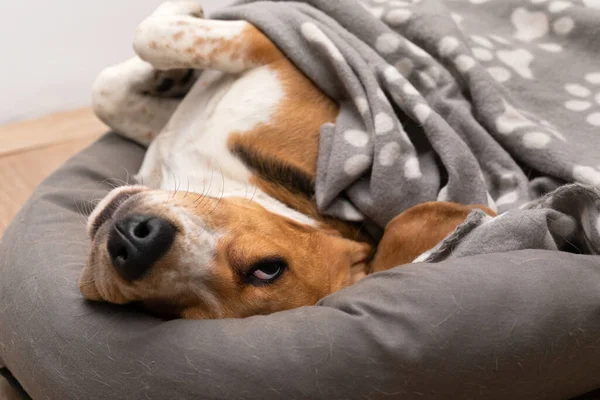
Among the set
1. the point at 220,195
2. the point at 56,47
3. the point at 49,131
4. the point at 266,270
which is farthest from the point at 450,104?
the point at 56,47

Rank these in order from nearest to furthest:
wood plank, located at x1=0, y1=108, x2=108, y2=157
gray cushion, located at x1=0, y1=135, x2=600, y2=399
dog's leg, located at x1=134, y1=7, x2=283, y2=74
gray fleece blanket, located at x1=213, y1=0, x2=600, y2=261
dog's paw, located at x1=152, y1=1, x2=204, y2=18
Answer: gray cushion, located at x1=0, y1=135, x2=600, y2=399
gray fleece blanket, located at x1=213, y1=0, x2=600, y2=261
dog's leg, located at x1=134, y1=7, x2=283, y2=74
dog's paw, located at x1=152, y1=1, x2=204, y2=18
wood plank, located at x1=0, y1=108, x2=108, y2=157

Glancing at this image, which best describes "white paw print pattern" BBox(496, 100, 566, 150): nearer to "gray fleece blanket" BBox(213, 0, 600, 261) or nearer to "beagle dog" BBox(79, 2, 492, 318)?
"gray fleece blanket" BBox(213, 0, 600, 261)

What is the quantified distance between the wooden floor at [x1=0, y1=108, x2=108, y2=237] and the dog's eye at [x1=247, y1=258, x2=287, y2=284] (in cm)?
123

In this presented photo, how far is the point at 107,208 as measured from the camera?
4.86 feet

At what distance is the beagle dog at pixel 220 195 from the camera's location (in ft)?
4.38

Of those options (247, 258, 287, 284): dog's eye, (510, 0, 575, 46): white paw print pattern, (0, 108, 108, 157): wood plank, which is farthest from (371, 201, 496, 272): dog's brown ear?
(0, 108, 108, 157): wood plank

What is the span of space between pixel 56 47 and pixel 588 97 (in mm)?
2214

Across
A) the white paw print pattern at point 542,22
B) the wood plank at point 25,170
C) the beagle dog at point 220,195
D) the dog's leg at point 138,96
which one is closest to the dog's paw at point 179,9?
the beagle dog at point 220,195

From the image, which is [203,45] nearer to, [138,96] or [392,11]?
[138,96]

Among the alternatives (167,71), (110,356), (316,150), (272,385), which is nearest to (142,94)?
(167,71)

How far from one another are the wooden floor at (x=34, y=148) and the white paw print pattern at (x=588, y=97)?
6.21ft

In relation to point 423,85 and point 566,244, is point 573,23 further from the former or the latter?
point 566,244

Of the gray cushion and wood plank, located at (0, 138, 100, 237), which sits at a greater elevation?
the gray cushion

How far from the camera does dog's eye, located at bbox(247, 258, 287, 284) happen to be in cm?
142
